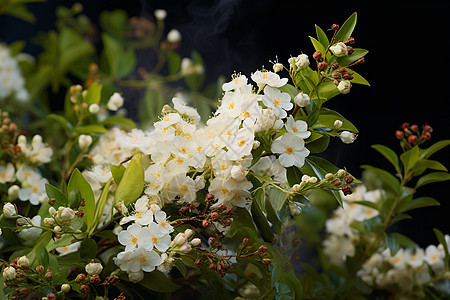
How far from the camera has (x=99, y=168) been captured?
740 millimetres

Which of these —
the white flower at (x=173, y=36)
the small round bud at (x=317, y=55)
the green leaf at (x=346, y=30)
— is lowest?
the white flower at (x=173, y=36)

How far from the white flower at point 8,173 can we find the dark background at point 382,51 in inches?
21.1

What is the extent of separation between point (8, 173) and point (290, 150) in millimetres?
451

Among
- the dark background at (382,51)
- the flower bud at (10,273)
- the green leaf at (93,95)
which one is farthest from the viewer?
the dark background at (382,51)

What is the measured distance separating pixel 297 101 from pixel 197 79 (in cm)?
72

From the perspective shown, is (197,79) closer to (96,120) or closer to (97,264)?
(96,120)

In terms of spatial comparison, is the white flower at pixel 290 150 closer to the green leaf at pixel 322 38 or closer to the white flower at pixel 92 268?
the green leaf at pixel 322 38

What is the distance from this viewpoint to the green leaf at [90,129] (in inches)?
32.3

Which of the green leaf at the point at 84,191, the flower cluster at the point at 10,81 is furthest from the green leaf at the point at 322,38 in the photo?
the flower cluster at the point at 10,81

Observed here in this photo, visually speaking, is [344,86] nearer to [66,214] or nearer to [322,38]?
[322,38]

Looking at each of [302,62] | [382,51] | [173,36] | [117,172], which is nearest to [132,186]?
[117,172]

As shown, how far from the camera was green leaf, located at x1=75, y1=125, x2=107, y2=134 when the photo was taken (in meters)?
0.82

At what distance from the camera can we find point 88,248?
605 mm

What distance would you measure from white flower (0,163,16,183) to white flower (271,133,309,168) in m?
0.43
